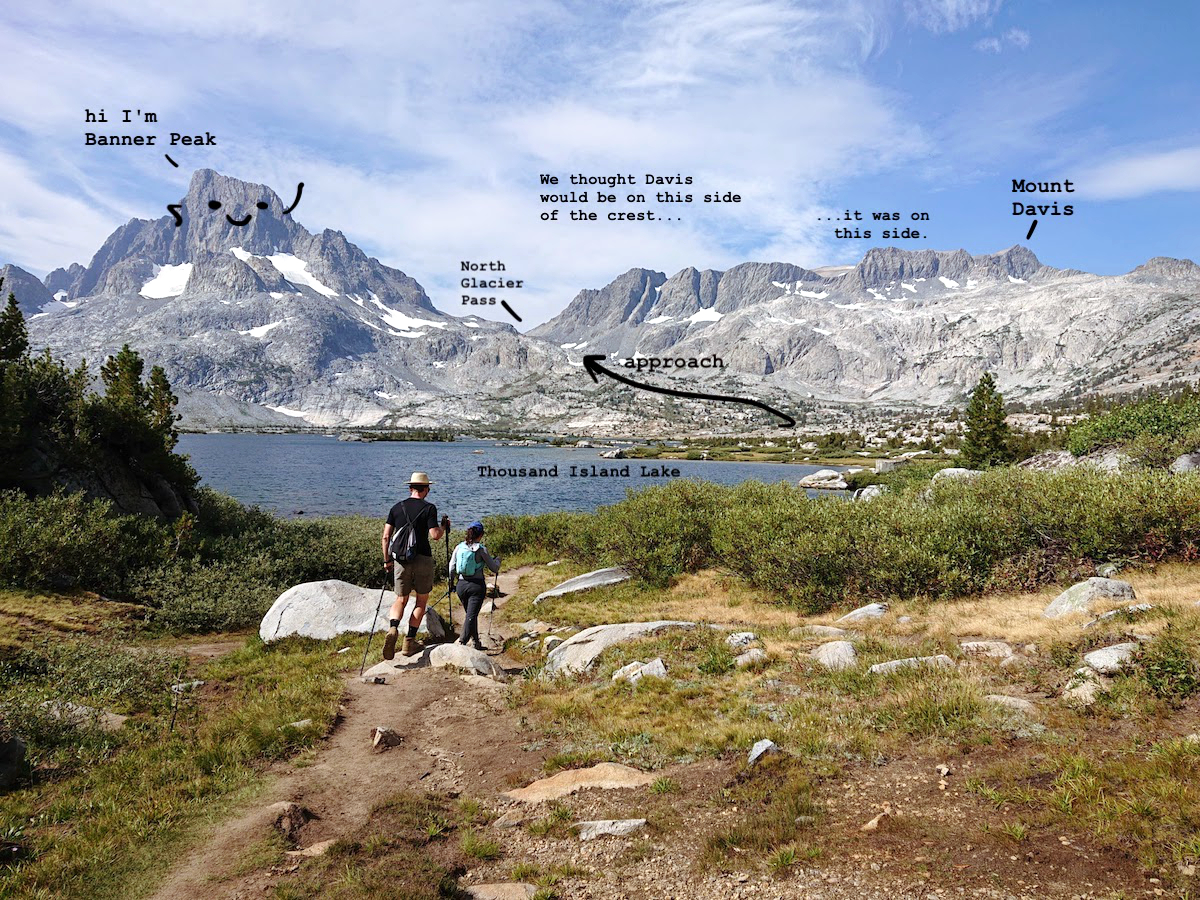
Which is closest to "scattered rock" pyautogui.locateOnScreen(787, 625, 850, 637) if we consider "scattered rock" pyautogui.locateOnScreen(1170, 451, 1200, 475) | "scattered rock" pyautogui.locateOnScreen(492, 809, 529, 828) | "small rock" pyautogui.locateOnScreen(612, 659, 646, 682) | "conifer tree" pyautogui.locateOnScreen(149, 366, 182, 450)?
"small rock" pyautogui.locateOnScreen(612, 659, 646, 682)

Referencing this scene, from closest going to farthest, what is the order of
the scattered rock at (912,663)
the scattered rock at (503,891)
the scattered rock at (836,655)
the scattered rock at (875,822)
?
the scattered rock at (503,891) < the scattered rock at (875,822) < the scattered rock at (912,663) < the scattered rock at (836,655)

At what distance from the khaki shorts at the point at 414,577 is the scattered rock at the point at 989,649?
13.1m

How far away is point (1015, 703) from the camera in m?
10.1

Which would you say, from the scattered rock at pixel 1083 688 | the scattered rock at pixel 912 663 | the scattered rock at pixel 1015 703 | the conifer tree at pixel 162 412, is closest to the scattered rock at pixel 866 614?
the scattered rock at pixel 912 663

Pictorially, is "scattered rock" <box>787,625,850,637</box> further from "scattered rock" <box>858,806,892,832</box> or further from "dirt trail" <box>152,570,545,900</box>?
"scattered rock" <box>858,806,892,832</box>

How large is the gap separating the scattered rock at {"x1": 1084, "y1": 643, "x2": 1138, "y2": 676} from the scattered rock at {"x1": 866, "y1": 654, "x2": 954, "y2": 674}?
227 centimetres

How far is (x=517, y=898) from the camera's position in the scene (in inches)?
272

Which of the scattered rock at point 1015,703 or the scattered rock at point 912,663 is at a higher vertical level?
the scattered rock at point 1015,703

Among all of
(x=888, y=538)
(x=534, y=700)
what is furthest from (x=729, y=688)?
(x=888, y=538)

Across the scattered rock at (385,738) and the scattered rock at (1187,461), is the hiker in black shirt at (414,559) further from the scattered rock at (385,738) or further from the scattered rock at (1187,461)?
the scattered rock at (1187,461)

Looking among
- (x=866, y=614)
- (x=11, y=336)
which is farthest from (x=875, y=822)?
(x=11, y=336)

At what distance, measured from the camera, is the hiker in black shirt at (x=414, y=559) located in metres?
16.0

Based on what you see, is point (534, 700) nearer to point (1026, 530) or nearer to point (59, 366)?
point (1026, 530)

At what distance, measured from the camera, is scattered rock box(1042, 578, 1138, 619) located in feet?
49.8
